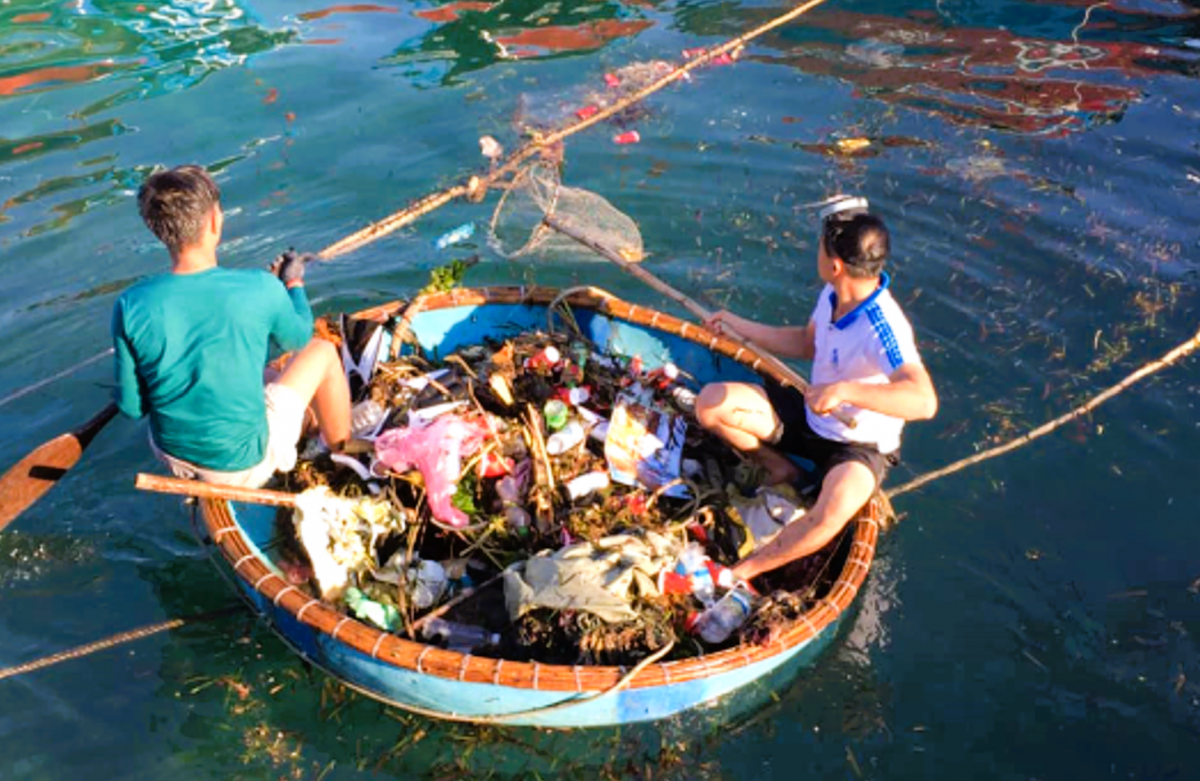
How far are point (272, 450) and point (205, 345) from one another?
0.66 metres

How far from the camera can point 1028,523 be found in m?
4.56

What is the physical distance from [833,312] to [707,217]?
9.13 feet

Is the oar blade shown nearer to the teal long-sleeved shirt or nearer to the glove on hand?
the teal long-sleeved shirt

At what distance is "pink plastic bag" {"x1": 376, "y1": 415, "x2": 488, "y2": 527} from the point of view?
3961mm

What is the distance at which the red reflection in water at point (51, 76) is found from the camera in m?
8.91

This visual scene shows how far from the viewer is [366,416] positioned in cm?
449

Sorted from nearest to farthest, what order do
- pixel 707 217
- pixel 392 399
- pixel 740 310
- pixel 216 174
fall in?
pixel 392 399
pixel 740 310
pixel 707 217
pixel 216 174

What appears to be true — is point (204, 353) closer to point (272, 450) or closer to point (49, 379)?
point (272, 450)

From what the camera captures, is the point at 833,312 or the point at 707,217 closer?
the point at 833,312

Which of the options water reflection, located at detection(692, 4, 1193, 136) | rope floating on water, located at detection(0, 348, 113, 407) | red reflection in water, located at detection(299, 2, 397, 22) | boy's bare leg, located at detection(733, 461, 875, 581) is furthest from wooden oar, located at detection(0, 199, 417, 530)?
red reflection in water, located at detection(299, 2, 397, 22)

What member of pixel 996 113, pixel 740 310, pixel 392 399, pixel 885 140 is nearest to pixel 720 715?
pixel 392 399

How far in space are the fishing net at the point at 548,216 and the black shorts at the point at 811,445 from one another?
4.59 ft

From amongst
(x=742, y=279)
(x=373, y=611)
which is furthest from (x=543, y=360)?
(x=742, y=279)

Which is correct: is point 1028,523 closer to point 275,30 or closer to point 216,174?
point 216,174
